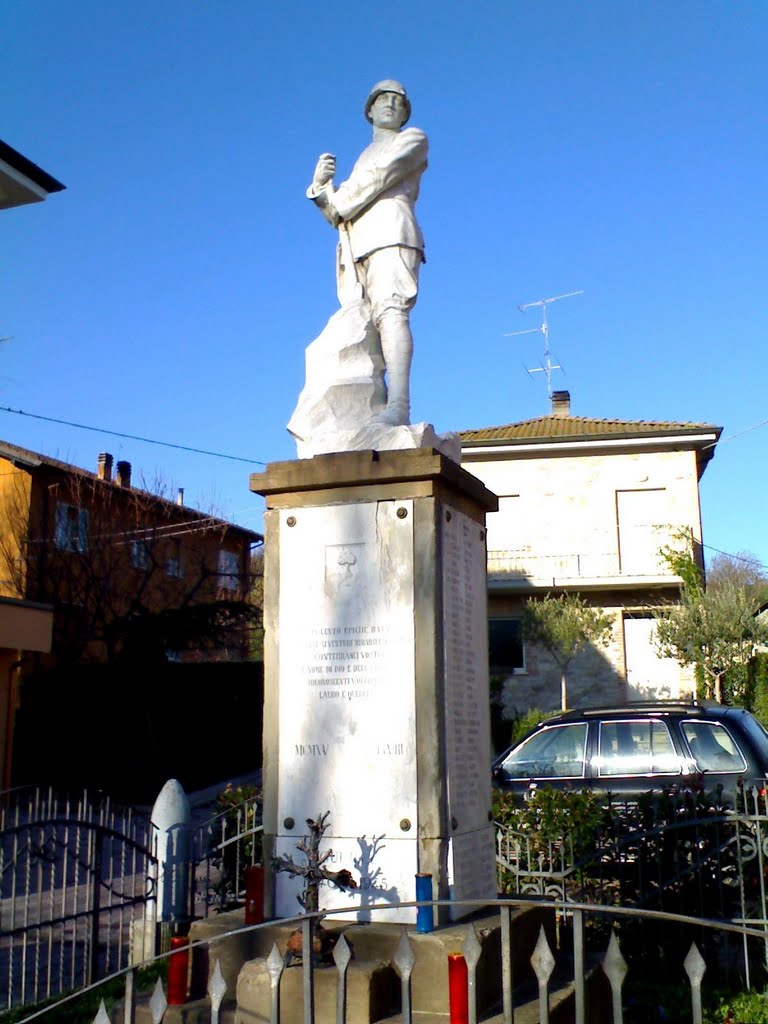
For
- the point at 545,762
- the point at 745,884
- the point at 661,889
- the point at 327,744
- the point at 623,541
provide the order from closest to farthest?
the point at 327,744
the point at 661,889
the point at 745,884
the point at 545,762
the point at 623,541

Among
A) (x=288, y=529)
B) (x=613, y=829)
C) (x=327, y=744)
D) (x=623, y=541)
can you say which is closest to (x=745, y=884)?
(x=613, y=829)

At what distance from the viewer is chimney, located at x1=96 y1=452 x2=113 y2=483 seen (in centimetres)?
2828

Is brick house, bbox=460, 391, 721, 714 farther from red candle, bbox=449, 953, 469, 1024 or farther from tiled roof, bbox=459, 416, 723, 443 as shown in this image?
red candle, bbox=449, 953, 469, 1024

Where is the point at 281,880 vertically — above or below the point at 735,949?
above

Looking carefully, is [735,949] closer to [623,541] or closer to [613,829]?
[613,829]

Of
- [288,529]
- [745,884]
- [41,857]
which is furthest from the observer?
[745,884]

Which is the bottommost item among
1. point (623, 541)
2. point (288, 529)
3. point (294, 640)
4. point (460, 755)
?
point (460, 755)

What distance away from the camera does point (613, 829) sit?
24.6ft

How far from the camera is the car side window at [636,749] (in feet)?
30.2

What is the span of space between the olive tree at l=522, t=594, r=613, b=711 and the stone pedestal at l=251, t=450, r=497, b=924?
17454 mm

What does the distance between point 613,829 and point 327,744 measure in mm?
3260

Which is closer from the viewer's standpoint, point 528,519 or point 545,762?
point 545,762

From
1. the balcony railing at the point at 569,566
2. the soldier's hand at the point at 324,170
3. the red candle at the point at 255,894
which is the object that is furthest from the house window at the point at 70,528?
the red candle at the point at 255,894

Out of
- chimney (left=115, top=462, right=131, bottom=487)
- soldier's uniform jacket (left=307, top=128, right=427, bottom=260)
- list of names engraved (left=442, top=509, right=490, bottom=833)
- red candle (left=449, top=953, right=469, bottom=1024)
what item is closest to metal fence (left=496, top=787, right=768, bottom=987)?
list of names engraved (left=442, top=509, right=490, bottom=833)
